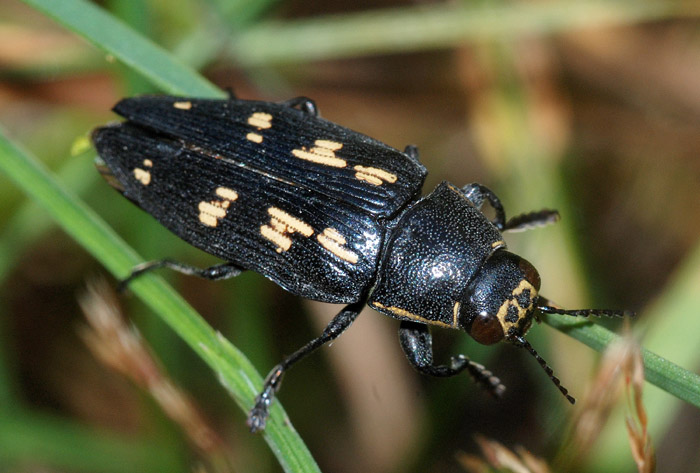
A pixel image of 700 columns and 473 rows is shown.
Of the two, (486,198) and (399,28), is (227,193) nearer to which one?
(486,198)

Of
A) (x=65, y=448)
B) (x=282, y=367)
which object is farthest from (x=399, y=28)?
(x=65, y=448)

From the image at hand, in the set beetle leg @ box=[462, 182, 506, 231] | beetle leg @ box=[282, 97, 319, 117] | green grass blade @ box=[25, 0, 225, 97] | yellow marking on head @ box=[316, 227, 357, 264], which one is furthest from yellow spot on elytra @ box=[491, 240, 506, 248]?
green grass blade @ box=[25, 0, 225, 97]

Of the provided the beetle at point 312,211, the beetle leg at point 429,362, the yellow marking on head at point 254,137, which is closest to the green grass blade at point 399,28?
the beetle at point 312,211

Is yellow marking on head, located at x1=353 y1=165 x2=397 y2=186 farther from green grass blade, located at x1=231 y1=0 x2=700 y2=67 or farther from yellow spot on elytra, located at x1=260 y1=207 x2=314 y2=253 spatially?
green grass blade, located at x1=231 y1=0 x2=700 y2=67

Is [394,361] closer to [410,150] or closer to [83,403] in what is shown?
[410,150]

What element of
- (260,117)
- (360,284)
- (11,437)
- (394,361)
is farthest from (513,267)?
(11,437)

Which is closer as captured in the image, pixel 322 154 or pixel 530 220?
pixel 322 154
